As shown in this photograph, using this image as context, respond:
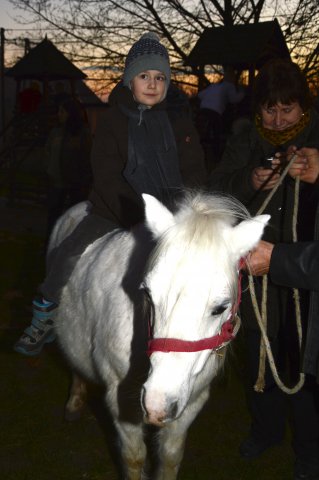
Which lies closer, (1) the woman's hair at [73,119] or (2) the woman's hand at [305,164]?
(2) the woman's hand at [305,164]

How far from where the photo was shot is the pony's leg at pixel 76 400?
12.9ft

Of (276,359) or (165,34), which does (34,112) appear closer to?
(165,34)

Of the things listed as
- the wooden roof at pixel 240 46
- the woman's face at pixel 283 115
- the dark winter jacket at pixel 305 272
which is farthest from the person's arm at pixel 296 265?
the wooden roof at pixel 240 46

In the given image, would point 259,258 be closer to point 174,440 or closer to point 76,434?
point 174,440

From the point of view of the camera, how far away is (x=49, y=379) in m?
4.52

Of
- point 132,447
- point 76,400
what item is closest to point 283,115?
point 132,447

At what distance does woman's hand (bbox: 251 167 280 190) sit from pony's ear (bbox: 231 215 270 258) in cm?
59

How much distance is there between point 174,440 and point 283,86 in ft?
6.58

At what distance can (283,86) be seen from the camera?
270 cm

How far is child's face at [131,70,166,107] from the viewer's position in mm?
3160

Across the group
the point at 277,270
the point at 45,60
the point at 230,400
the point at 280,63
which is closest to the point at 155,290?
the point at 277,270

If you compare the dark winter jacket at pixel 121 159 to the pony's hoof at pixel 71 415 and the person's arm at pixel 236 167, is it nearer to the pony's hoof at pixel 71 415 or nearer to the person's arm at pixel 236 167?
the person's arm at pixel 236 167

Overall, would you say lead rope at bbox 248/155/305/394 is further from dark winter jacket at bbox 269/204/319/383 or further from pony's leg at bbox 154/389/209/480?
pony's leg at bbox 154/389/209/480

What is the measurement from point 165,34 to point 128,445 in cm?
1147
